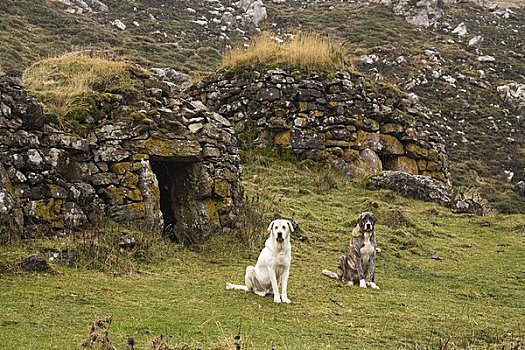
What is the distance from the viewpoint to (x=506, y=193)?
24984 mm

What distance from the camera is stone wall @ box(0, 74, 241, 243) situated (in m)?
10.7

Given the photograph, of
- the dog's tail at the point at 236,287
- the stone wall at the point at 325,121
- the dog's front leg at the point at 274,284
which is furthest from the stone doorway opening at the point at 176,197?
the stone wall at the point at 325,121

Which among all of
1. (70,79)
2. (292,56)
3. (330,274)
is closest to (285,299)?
(330,274)

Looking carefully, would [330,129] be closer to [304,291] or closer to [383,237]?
[383,237]

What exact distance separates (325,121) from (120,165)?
10923mm

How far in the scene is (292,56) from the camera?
75.4 feet

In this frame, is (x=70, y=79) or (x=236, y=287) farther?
(x=70, y=79)

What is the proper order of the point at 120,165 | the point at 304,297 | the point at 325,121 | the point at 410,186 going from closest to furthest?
1. the point at 304,297
2. the point at 120,165
3. the point at 410,186
4. the point at 325,121

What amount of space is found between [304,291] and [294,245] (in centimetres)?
335

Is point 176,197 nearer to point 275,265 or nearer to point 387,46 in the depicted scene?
point 275,265

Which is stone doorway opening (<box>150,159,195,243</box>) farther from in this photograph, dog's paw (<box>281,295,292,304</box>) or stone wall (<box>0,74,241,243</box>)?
dog's paw (<box>281,295,292,304</box>)

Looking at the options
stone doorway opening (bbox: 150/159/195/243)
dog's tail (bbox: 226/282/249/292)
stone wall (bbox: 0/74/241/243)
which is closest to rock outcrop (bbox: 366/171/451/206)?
stone wall (bbox: 0/74/241/243)

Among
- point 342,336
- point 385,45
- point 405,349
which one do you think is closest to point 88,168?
point 342,336

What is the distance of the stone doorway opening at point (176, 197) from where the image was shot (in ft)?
41.1
